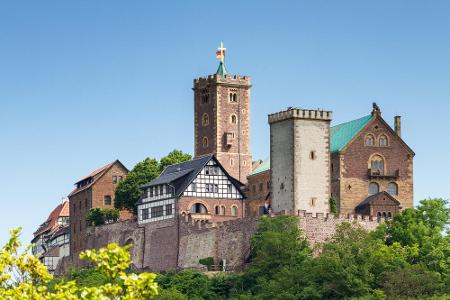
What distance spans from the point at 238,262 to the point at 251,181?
13.2 meters

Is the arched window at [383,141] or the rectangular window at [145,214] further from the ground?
the arched window at [383,141]

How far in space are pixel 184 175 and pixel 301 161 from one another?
1204 cm

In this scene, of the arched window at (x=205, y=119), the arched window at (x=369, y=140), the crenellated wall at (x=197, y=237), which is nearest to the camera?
the crenellated wall at (x=197, y=237)

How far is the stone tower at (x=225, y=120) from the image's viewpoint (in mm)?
112000

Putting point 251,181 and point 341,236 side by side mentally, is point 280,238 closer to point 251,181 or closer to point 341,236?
point 341,236

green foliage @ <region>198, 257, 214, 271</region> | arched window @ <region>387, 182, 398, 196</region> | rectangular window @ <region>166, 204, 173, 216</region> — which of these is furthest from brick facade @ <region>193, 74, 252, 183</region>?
green foliage @ <region>198, 257, 214, 271</region>

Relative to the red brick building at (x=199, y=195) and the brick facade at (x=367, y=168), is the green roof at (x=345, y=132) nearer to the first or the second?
the brick facade at (x=367, y=168)

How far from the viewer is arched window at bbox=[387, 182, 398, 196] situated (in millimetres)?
102250

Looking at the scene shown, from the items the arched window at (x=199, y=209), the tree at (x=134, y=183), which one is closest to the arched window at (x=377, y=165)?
the arched window at (x=199, y=209)

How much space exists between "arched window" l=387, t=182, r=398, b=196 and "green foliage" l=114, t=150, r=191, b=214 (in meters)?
20.6

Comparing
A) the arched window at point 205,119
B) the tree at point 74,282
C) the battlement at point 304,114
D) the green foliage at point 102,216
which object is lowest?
the tree at point 74,282

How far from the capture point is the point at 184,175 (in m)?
104

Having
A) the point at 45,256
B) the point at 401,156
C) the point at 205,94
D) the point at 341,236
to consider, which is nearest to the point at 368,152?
the point at 401,156

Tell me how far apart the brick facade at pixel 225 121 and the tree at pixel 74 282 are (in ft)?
242
